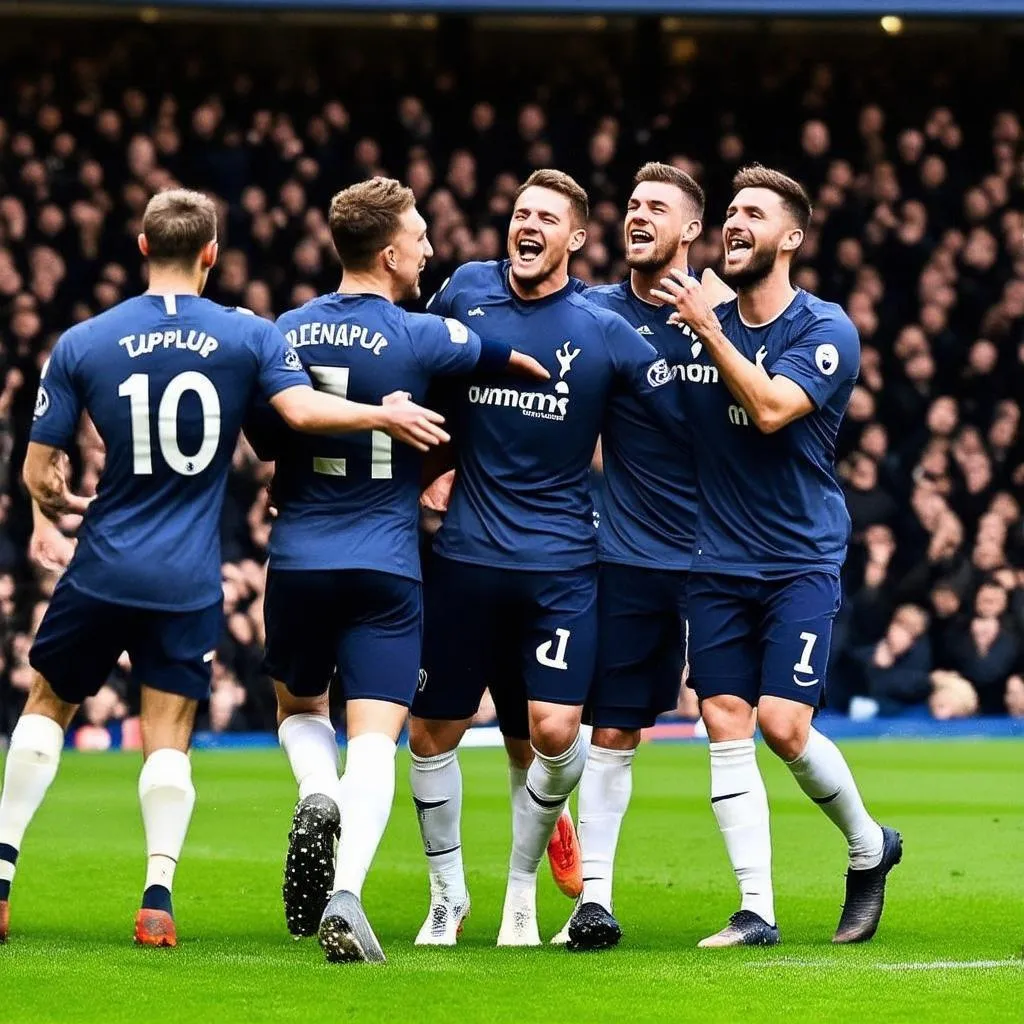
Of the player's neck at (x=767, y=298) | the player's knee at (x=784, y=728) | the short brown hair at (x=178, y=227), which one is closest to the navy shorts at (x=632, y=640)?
the player's knee at (x=784, y=728)

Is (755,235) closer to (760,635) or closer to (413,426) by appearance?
(760,635)

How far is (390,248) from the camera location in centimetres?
699

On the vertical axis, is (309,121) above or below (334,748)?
above

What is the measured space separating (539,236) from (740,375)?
31.6 inches

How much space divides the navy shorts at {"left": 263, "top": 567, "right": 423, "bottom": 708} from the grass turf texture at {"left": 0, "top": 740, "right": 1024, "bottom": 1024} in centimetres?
84

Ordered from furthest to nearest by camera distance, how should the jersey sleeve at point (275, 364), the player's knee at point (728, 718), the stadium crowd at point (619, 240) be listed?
the stadium crowd at point (619, 240) → the player's knee at point (728, 718) → the jersey sleeve at point (275, 364)

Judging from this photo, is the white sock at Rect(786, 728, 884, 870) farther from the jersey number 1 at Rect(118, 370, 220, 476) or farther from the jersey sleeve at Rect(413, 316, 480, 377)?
the jersey number 1 at Rect(118, 370, 220, 476)

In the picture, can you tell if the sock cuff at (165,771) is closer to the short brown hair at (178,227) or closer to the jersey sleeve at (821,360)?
the short brown hair at (178,227)

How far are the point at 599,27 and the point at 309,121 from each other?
369cm

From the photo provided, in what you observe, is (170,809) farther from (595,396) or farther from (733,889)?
(733,889)

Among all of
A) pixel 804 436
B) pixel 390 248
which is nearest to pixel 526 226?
pixel 390 248

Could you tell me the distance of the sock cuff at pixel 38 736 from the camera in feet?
22.9

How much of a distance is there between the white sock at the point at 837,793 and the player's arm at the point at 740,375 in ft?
3.47

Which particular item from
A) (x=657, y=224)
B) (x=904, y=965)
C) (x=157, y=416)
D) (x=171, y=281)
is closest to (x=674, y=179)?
(x=657, y=224)
